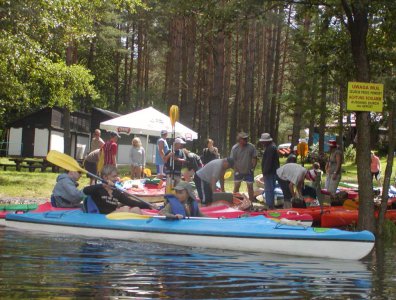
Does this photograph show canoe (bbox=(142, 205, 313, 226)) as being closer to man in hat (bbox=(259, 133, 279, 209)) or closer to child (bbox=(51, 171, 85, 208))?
child (bbox=(51, 171, 85, 208))

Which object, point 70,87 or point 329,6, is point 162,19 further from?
point 329,6

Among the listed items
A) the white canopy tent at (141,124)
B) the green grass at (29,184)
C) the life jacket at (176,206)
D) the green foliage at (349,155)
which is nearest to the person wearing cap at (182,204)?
the life jacket at (176,206)

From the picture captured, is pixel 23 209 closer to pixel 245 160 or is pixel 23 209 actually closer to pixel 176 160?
pixel 176 160

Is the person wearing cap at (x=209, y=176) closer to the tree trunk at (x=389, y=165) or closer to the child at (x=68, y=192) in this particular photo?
the child at (x=68, y=192)

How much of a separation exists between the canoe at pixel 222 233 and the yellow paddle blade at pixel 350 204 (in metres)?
3.81

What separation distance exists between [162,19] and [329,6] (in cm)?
2477

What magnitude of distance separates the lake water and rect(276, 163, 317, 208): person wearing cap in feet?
13.0

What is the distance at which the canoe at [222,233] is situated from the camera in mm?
9453

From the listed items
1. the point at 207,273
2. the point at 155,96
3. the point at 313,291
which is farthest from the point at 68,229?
the point at 155,96

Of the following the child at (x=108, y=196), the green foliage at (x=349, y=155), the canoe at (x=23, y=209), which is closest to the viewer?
the child at (x=108, y=196)

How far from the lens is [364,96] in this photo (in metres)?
10.8

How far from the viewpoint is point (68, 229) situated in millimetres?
11344

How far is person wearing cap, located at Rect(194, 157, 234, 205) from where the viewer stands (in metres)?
13.6

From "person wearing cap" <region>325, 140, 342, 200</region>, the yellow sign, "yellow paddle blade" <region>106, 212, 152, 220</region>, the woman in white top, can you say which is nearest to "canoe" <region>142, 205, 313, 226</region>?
"yellow paddle blade" <region>106, 212, 152, 220</region>
